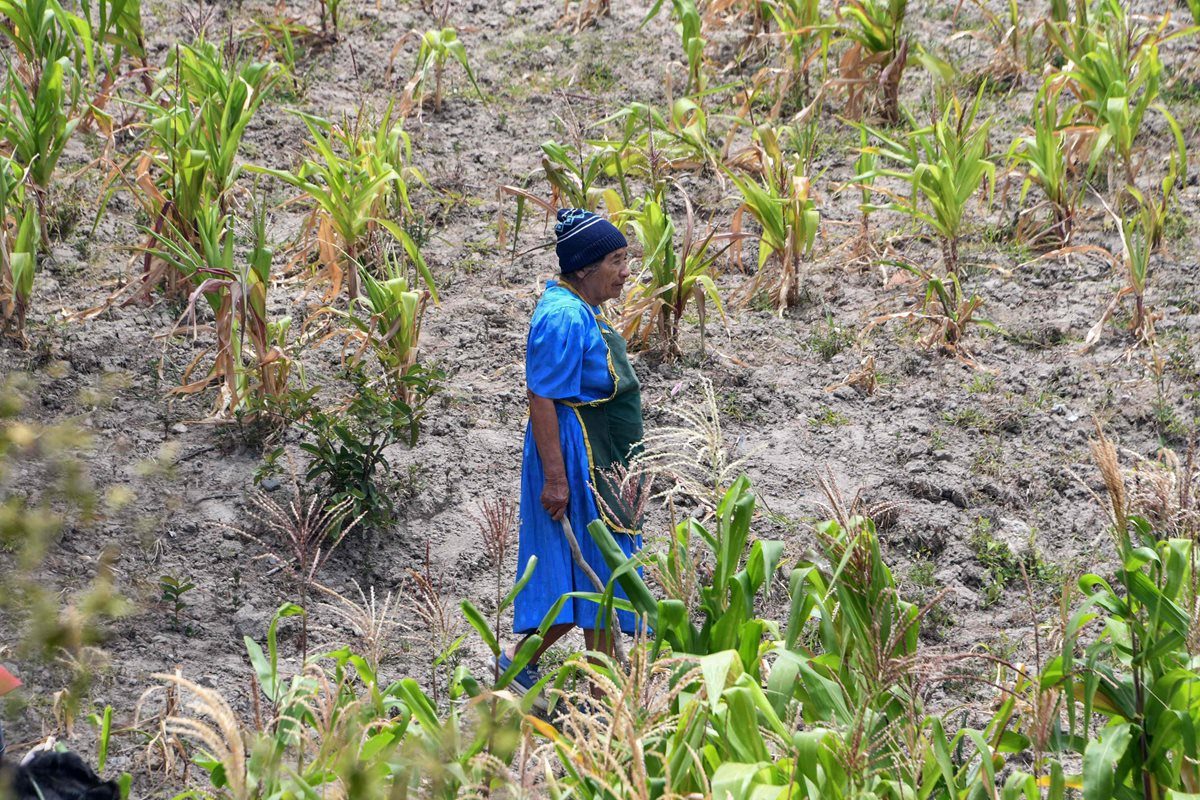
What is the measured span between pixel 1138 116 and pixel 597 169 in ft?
7.60

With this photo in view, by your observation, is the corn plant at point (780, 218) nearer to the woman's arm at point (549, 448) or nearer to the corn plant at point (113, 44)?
the woman's arm at point (549, 448)

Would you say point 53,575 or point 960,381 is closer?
point 53,575

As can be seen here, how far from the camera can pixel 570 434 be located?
359 cm

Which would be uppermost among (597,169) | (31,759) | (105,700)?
(597,169)

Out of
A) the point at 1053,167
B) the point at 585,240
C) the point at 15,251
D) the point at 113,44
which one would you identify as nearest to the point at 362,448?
the point at 585,240

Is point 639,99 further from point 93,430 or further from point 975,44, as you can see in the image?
point 93,430

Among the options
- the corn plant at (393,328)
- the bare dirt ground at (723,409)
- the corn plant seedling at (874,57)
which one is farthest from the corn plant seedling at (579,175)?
the corn plant seedling at (874,57)

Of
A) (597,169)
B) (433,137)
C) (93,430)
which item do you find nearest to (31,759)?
(93,430)

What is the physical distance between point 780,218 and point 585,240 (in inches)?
79.7

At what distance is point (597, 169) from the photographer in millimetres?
5434

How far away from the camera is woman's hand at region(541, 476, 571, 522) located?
3.54 m

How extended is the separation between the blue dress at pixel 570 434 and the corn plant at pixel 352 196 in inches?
60.1

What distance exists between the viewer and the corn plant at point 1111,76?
552cm

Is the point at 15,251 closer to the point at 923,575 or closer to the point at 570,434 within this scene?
the point at 570,434
